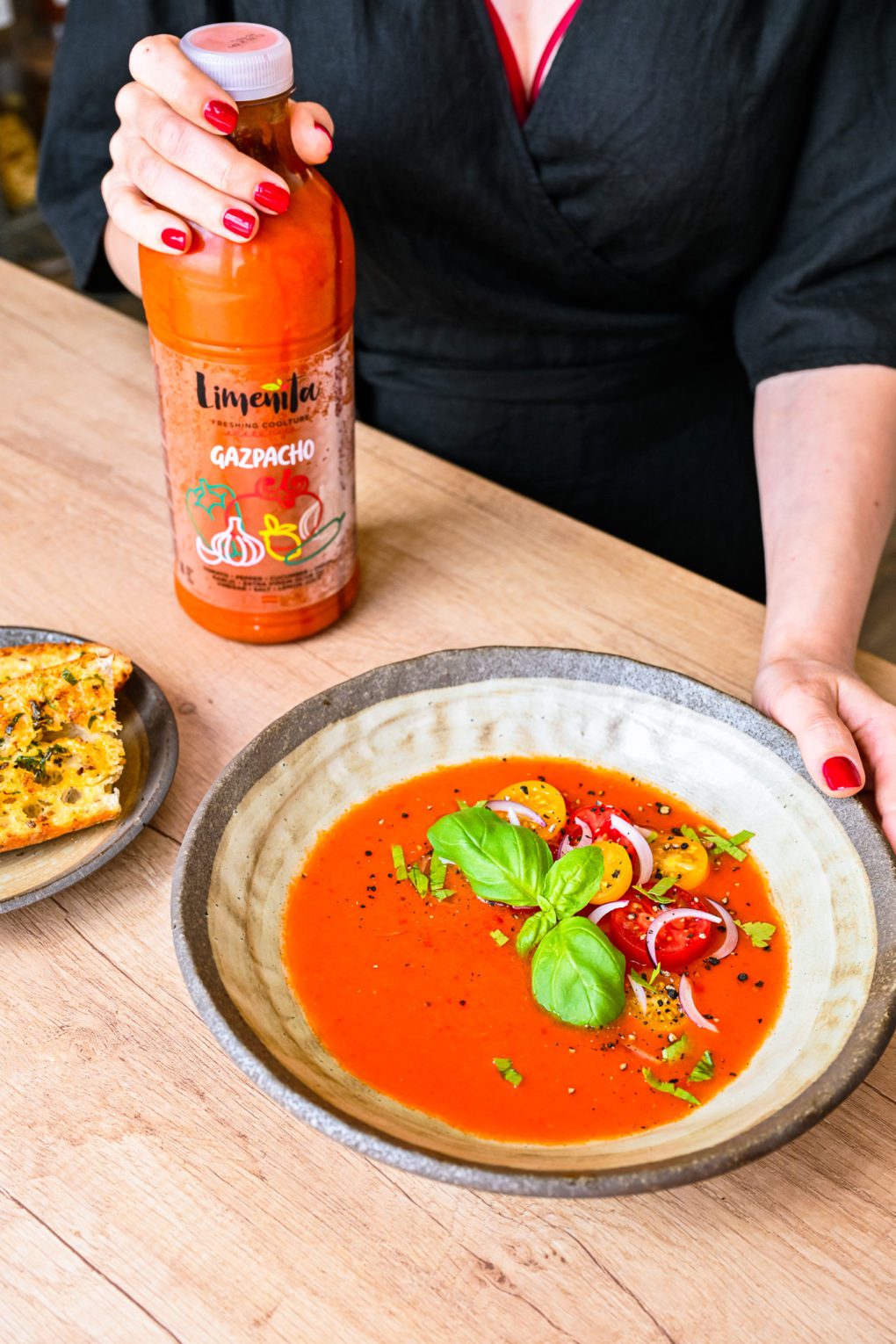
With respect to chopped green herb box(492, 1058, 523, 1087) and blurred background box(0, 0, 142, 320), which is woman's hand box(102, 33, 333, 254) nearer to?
chopped green herb box(492, 1058, 523, 1087)

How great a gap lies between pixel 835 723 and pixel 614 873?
0.22m

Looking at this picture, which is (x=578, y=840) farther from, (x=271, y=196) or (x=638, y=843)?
(x=271, y=196)

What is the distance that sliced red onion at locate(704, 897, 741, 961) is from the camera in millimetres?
811

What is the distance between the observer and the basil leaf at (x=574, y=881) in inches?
31.0

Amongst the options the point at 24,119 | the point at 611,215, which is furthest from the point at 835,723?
the point at 24,119

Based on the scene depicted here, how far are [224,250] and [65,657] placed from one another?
35 centimetres

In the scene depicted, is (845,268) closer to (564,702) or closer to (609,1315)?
(564,702)

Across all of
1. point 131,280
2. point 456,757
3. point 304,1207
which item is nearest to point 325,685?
point 456,757

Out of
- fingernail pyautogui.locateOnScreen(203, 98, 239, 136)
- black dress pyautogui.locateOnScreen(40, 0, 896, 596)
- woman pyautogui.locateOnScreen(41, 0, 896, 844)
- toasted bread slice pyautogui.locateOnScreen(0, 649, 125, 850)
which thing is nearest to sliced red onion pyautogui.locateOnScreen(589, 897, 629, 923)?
woman pyautogui.locateOnScreen(41, 0, 896, 844)

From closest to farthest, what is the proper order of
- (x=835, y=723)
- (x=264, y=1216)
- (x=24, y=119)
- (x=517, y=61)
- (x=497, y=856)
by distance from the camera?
(x=264, y=1216) → (x=497, y=856) → (x=835, y=723) → (x=517, y=61) → (x=24, y=119)

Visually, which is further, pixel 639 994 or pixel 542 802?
pixel 542 802

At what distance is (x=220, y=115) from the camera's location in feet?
2.81

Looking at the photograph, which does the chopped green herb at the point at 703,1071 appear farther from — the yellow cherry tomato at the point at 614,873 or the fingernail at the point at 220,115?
the fingernail at the point at 220,115

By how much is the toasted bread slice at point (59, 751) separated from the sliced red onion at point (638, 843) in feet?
1.21
